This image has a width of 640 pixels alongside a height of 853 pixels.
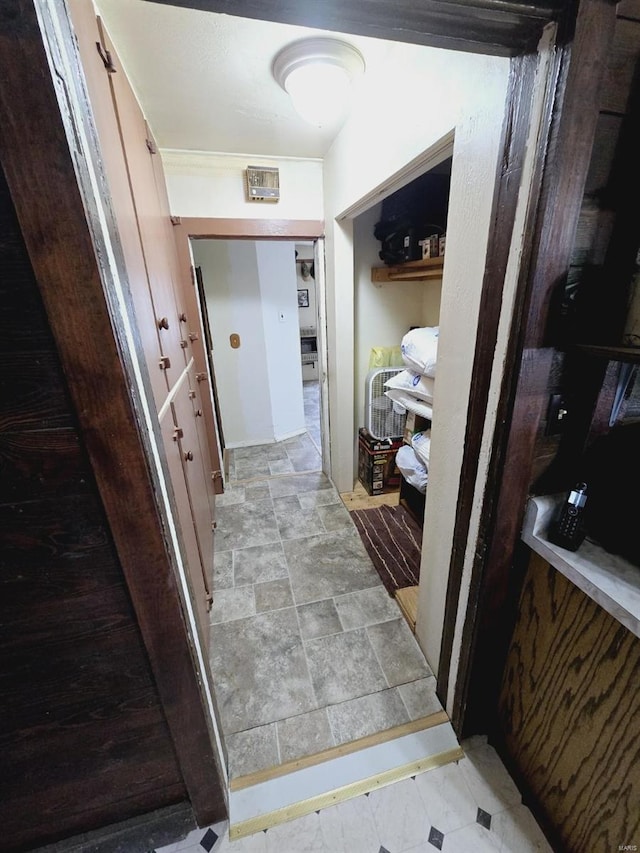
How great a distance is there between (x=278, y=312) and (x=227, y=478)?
5.69 ft

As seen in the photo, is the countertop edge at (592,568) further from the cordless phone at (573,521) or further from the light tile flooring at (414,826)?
the light tile flooring at (414,826)

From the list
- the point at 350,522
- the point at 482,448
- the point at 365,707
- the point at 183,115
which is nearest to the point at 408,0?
the point at 482,448

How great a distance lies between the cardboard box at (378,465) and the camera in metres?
2.62

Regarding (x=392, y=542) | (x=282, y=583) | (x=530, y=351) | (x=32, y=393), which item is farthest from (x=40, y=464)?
(x=392, y=542)

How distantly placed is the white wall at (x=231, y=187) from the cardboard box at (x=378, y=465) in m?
1.71

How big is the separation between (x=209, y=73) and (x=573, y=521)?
6.73ft

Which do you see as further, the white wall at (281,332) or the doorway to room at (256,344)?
the white wall at (281,332)

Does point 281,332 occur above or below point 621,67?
below

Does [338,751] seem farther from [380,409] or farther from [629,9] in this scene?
[629,9]

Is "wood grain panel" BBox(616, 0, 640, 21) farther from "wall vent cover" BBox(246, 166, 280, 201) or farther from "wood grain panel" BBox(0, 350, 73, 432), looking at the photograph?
"wall vent cover" BBox(246, 166, 280, 201)

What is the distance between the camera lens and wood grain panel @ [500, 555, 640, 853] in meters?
0.77

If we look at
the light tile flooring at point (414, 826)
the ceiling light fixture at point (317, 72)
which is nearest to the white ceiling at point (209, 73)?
the ceiling light fixture at point (317, 72)

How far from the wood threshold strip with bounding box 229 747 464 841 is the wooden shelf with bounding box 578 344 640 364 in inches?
56.1

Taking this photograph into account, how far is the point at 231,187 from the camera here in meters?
2.21
